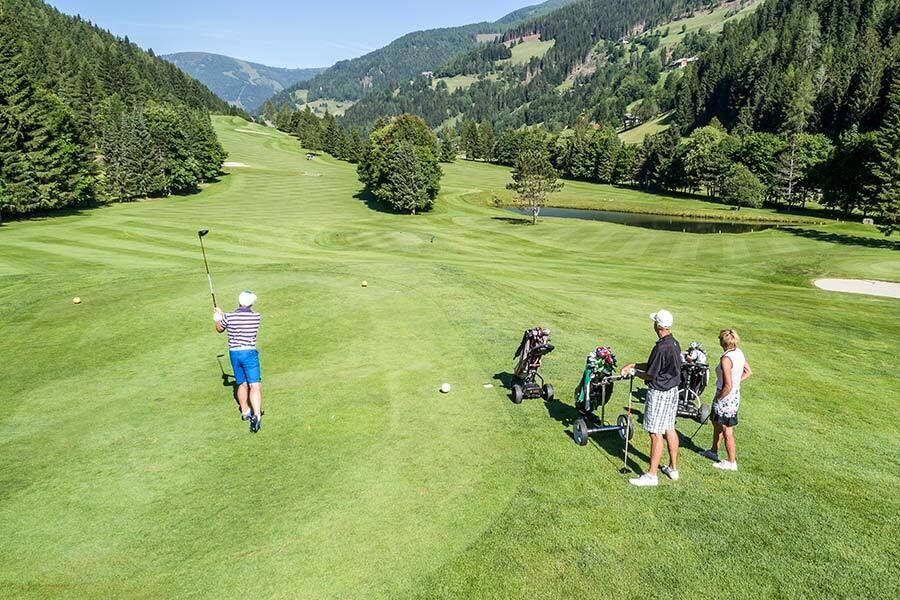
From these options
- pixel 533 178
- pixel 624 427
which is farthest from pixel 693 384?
pixel 533 178

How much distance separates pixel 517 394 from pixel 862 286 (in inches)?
1192

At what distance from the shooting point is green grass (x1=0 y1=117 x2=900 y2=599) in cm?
681

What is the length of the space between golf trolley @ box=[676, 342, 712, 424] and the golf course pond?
75.6 metres

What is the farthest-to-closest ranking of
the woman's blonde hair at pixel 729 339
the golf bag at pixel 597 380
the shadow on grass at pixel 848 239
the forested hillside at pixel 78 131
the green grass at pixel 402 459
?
the forested hillside at pixel 78 131 → the shadow on grass at pixel 848 239 → the golf bag at pixel 597 380 → the woman's blonde hair at pixel 729 339 → the green grass at pixel 402 459

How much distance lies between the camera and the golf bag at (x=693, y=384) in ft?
37.5

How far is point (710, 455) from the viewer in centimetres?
976

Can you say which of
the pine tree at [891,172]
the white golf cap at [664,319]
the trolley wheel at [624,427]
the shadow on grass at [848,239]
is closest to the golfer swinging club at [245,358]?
the trolley wheel at [624,427]

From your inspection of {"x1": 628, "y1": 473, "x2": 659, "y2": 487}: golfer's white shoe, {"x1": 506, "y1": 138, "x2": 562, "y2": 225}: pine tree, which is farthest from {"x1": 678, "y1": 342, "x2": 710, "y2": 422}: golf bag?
{"x1": 506, "y1": 138, "x2": 562, "y2": 225}: pine tree

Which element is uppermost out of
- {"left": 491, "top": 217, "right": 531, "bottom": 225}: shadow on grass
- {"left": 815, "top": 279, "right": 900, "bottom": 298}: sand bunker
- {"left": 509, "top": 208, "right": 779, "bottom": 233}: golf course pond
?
{"left": 815, "top": 279, "right": 900, "bottom": 298}: sand bunker

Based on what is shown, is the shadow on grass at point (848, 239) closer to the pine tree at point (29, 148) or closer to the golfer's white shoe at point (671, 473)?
the golfer's white shoe at point (671, 473)

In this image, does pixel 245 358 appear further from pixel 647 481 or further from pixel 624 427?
pixel 647 481

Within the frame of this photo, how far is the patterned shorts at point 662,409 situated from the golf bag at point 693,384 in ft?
8.73

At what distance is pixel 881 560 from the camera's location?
7000mm

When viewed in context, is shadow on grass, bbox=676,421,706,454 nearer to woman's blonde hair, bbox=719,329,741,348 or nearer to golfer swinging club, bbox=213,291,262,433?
woman's blonde hair, bbox=719,329,741,348
